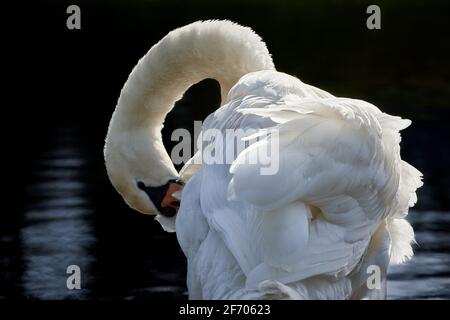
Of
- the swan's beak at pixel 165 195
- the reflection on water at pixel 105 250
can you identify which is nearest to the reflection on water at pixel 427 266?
the reflection on water at pixel 105 250

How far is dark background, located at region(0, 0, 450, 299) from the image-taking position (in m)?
9.52

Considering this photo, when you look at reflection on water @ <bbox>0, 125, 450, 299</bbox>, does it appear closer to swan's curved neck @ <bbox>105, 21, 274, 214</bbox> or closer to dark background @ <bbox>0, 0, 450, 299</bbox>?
dark background @ <bbox>0, 0, 450, 299</bbox>

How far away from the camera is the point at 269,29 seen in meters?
21.7

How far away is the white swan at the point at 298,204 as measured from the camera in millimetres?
5312

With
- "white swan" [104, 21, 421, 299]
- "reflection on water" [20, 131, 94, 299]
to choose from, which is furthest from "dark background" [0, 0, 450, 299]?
"white swan" [104, 21, 421, 299]

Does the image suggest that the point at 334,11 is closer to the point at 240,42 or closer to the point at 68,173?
the point at 68,173

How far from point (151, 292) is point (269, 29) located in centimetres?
1325

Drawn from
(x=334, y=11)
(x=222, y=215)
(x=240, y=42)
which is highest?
(x=240, y=42)

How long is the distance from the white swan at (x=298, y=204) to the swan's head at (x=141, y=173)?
0.06m

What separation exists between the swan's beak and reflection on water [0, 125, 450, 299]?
1.75 metres

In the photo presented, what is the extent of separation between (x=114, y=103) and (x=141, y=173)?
921 cm

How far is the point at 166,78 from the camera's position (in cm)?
743

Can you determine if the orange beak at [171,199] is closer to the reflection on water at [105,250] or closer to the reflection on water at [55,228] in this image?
the reflection on water at [105,250]
